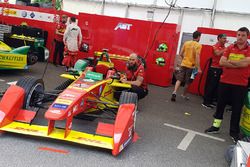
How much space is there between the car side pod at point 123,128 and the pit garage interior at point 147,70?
0.15 m

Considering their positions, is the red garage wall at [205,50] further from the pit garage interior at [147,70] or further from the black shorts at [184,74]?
the black shorts at [184,74]

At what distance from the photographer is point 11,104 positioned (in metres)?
3.56

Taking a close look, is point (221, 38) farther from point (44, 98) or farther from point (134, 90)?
point (44, 98)

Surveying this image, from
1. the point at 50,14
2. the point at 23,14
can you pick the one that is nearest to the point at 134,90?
the point at 50,14

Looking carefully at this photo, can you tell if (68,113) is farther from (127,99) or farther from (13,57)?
(13,57)

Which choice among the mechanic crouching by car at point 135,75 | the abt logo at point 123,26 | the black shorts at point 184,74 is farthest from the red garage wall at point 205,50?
the mechanic crouching by car at point 135,75

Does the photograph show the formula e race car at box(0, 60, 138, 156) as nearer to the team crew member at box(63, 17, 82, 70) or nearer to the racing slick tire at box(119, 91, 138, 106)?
the racing slick tire at box(119, 91, 138, 106)

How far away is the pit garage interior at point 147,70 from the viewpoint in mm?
3363

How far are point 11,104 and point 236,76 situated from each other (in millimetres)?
2953

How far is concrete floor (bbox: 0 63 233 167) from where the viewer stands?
3.14m

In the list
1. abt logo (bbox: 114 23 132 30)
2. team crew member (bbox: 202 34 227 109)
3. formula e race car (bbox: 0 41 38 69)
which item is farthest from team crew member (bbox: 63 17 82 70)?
team crew member (bbox: 202 34 227 109)

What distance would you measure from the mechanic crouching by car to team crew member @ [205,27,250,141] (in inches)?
52.8

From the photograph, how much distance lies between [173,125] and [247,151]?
2.11 metres

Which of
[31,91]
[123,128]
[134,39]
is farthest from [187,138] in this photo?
[134,39]
